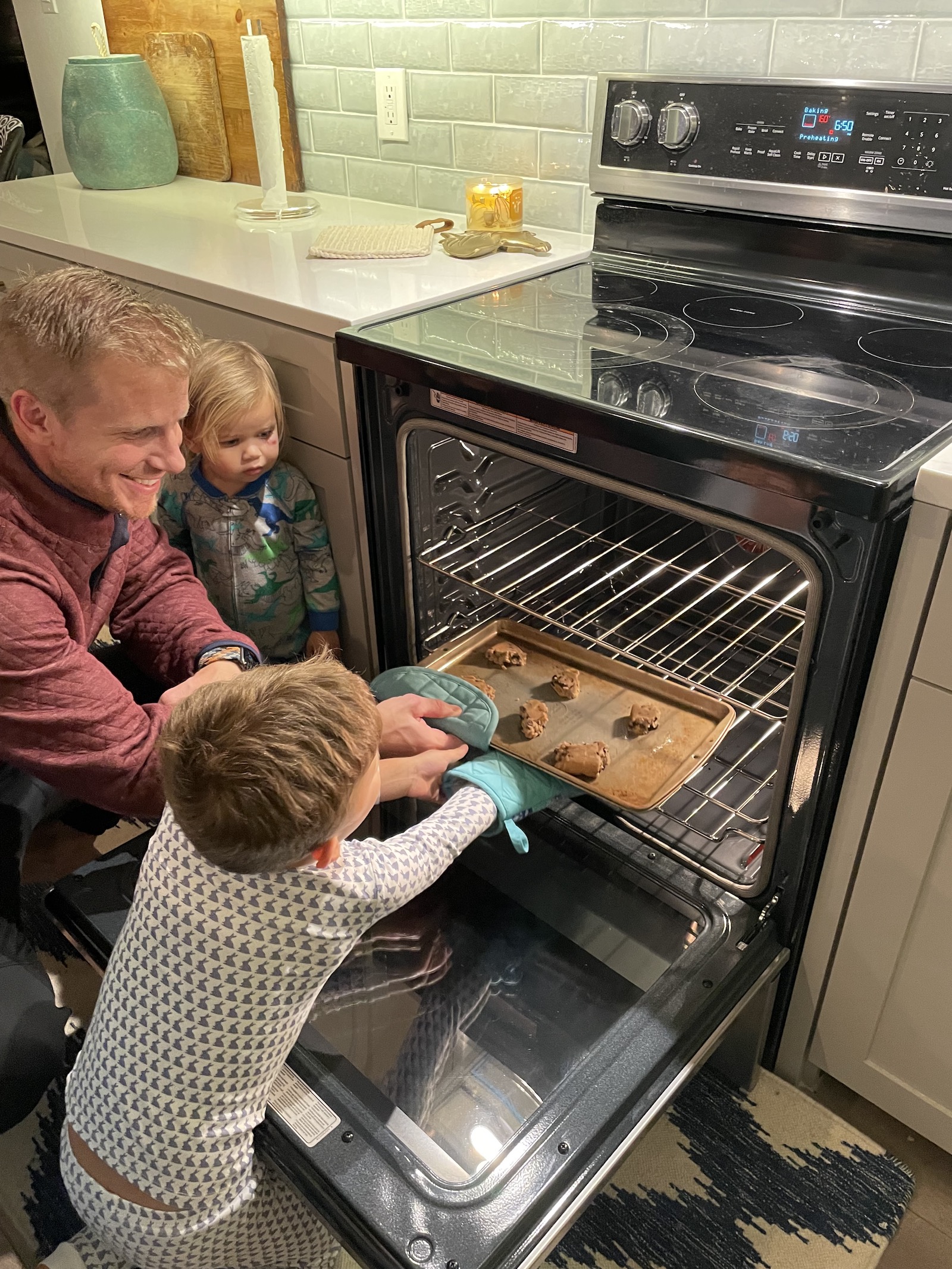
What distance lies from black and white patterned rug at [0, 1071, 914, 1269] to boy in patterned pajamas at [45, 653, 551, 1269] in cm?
34

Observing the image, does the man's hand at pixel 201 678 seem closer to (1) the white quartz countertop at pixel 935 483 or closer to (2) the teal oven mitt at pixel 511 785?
(2) the teal oven mitt at pixel 511 785

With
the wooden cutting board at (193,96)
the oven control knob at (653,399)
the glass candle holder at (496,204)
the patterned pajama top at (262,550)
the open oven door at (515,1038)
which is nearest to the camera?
the open oven door at (515,1038)

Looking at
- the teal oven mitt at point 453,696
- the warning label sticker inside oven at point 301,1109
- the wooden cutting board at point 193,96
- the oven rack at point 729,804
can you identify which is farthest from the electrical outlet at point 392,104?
the warning label sticker inside oven at point 301,1109

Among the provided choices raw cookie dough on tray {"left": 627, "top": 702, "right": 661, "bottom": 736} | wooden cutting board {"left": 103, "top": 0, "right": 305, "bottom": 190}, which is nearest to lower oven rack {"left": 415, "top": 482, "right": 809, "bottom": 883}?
raw cookie dough on tray {"left": 627, "top": 702, "right": 661, "bottom": 736}

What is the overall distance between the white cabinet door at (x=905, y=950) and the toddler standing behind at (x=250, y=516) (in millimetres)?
1026

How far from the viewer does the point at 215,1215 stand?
1.07 metres

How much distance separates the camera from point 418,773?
4.62ft

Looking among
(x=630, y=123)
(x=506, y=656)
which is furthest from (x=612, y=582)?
(x=630, y=123)

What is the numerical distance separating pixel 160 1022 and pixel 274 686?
1.28 feet

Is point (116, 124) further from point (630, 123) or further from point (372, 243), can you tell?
point (630, 123)

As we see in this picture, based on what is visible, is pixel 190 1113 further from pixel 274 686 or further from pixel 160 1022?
pixel 274 686

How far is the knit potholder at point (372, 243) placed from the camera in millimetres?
1760

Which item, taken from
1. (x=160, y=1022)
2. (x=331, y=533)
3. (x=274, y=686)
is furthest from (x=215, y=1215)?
(x=331, y=533)

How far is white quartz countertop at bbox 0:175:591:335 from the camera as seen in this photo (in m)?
1.56
